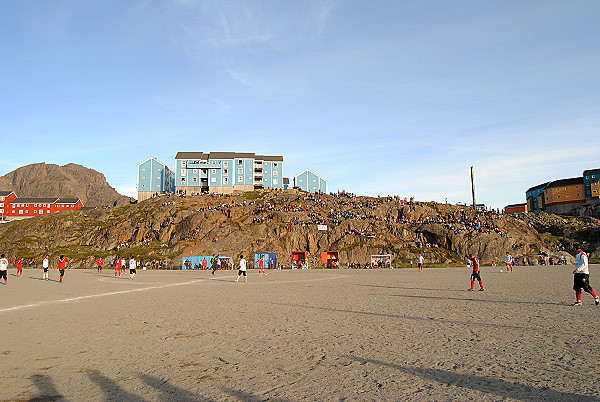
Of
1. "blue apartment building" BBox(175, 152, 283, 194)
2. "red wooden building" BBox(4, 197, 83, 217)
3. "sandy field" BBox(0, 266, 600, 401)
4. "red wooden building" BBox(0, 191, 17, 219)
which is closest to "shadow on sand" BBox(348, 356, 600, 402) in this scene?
"sandy field" BBox(0, 266, 600, 401)

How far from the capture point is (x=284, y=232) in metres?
70.8

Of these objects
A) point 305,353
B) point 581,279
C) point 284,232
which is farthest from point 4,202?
point 581,279

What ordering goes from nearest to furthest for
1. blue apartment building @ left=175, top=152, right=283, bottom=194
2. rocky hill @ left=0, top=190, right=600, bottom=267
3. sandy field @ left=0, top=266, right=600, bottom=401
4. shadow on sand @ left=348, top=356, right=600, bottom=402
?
1. shadow on sand @ left=348, top=356, right=600, bottom=402
2. sandy field @ left=0, top=266, right=600, bottom=401
3. rocky hill @ left=0, top=190, right=600, bottom=267
4. blue apartment building @ left=175, top=152, right=283, bottom=194

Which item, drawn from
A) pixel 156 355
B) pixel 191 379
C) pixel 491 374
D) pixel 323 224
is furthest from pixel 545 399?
pixel 323 224

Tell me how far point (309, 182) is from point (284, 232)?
42.8m

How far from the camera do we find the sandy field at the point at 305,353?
18.2ft

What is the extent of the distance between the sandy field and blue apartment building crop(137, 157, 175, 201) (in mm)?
93420

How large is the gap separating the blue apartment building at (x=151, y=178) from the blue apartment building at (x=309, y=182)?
3652cm

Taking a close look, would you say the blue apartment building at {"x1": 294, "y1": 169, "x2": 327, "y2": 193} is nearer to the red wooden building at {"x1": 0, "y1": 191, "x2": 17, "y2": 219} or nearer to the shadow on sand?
the red wooden building at {"x1": 0, "y1": 191, "x2": 17, "y2": 219}

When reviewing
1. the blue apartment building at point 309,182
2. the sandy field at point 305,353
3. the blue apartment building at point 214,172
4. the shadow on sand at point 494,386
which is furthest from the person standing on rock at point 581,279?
the blue apartment building at point 309,182

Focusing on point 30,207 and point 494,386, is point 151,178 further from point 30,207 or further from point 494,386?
point 494,386

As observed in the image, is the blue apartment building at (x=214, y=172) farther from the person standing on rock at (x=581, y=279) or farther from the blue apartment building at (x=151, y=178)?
the person standing on rock at (x=581, y=279)

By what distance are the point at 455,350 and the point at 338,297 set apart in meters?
10.4

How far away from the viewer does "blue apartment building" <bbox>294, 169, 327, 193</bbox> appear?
364ft
